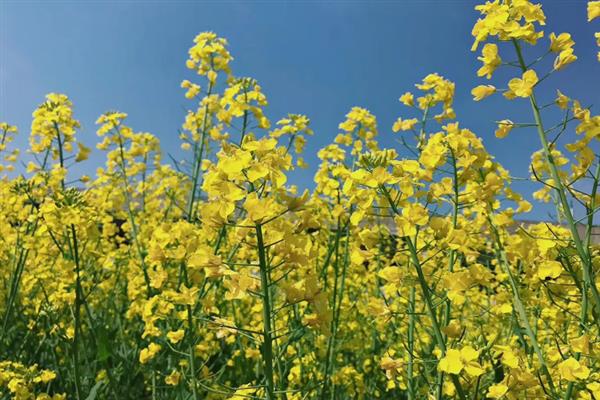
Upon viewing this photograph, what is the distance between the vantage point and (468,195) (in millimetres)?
2066

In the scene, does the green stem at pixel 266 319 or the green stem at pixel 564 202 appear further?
the green stem at pixel 564 202

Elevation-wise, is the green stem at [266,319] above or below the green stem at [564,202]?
below

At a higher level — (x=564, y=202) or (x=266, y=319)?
(x=564, y=202)

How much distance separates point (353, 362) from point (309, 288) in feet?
11.3

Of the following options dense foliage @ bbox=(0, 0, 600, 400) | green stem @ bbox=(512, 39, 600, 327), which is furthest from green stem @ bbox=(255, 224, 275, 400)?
green stem @ bbox=(512, 39, 600, 327)

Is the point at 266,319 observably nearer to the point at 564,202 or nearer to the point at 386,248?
the point at 386,248

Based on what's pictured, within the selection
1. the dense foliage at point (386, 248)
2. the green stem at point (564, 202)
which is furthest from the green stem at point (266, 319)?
the green stem at point (564, 202)

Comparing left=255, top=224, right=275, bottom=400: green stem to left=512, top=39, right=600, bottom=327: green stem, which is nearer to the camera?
left=255, top=224, right=275, bottom=400: green stem

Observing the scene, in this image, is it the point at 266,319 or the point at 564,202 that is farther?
the point at 564,202

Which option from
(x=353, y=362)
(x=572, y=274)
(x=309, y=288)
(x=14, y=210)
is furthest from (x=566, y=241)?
(x=14, y=210)

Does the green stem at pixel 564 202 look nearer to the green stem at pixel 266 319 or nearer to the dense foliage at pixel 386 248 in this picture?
the dense foliage at pixel 386 248

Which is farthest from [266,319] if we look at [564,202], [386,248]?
[564,202]

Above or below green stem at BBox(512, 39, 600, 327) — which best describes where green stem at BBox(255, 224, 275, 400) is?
below

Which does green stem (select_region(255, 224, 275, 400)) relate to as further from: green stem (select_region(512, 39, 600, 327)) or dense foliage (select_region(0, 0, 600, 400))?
green stem (select_region(512, 39, 600, 327))
